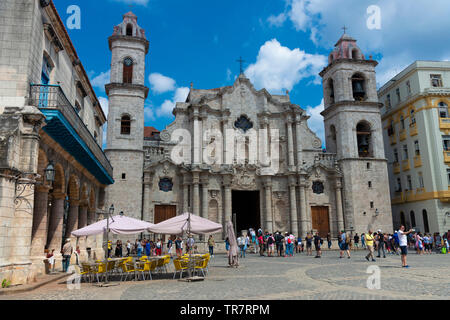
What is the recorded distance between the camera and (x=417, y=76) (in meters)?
34.9

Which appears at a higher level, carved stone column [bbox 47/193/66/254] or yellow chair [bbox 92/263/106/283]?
carved stone column [bbox 47/193/66/254]

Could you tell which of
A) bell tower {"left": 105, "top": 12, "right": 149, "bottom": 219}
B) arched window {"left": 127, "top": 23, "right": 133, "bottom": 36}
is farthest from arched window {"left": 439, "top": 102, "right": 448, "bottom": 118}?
arched window {"left": 127, "top": 23, "right": 133, "bottom": 36}

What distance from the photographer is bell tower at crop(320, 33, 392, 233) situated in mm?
33188

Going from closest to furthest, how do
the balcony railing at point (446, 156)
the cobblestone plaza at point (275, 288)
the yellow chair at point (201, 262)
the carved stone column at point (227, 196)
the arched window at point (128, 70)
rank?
the cobblestone plaza at point (275, 288) < the yellow chair at point (201, 262) < the carved stone column at point (227, 196) < the arched window at point (128, 70) < the balcony railing at point (446, 156)

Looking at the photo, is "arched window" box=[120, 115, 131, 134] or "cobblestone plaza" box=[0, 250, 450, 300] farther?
"arched window" box=[120, 115, 131, 134]

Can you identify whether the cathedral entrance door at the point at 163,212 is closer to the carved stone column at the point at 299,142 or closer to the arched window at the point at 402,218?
the carved stone column at the point at 299,142

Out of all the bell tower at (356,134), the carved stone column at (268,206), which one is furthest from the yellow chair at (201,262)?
the bell tower at (356,134)

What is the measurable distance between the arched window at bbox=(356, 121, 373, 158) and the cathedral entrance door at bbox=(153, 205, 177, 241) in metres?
18.9

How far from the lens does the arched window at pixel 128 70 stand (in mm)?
31703

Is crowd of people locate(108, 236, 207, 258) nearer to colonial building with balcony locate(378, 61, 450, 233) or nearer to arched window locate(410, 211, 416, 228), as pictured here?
colonial building with balcony locate(378, 61, 450, 233)

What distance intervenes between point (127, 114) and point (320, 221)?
19.7m

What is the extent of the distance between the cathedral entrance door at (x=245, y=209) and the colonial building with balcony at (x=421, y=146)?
15.3 m

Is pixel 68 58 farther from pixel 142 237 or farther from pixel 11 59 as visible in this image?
pixel 142 237
